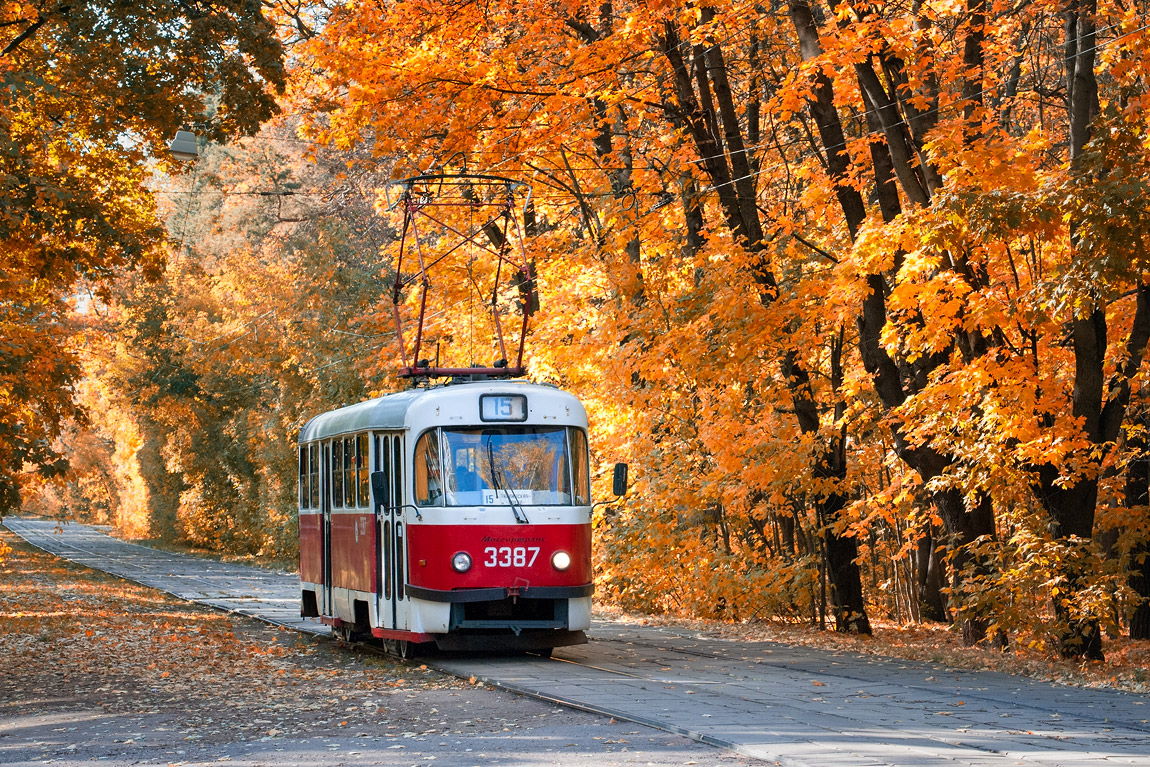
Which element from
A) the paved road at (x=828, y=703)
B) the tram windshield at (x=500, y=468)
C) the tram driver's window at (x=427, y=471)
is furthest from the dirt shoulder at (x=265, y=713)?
the tram windshield at (x=500, y=468)

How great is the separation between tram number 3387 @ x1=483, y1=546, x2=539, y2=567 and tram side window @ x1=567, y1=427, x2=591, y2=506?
824 millimetres

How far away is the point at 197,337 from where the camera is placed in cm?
5353

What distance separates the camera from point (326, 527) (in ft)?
65.0

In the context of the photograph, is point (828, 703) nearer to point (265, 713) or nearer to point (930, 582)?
point (265, 713)

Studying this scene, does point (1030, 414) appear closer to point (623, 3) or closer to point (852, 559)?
point (852, 559)

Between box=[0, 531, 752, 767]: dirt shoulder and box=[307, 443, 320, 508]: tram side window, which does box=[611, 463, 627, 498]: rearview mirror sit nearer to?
box=[0, 531, 752, 767]: dirt shoulder

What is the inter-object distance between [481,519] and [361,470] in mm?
2498

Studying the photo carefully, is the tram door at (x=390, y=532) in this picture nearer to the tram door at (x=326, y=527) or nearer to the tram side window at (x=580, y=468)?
the tram side window at (x=580, y=468)

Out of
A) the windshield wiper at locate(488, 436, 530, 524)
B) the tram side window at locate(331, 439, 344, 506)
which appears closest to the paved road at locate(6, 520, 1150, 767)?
the windshield wiper at locate(488, 436, 530, 524)

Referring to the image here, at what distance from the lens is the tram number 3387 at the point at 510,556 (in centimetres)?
1602

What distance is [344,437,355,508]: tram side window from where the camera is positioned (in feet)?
60.3

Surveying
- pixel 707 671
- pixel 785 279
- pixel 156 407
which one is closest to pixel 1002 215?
pixel 707 671

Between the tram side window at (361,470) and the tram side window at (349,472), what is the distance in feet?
0.55

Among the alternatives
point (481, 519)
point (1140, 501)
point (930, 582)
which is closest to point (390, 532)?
point (481, 519)
